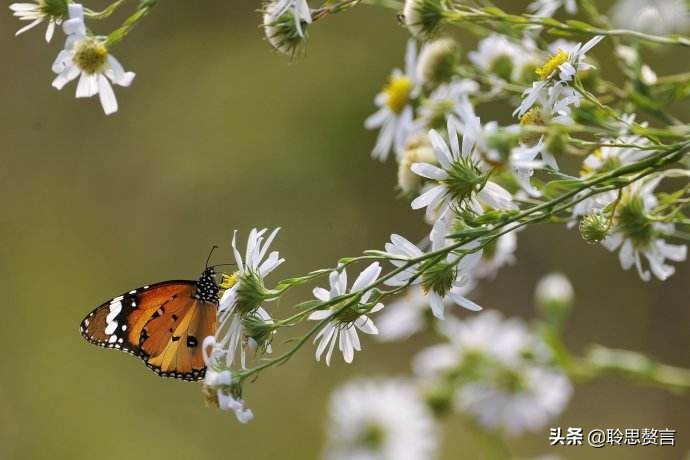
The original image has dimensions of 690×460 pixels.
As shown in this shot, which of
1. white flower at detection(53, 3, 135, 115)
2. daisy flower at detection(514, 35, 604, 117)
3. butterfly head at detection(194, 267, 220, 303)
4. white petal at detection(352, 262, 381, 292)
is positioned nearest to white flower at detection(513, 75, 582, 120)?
daisy flower at detection(514, 35, 604, 117)

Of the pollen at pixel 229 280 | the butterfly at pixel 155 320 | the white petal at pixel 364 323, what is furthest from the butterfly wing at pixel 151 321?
the white petal at pixel 364 323

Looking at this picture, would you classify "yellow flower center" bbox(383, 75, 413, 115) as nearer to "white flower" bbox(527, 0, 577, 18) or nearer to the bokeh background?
"white flower" bbox(527, 0, 577, 18)

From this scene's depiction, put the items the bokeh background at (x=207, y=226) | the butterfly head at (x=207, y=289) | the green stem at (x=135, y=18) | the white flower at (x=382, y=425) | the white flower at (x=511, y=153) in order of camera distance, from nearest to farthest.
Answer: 1. the white flower at (x=511, y=153)
2. the green stem at (x=135, y=18)
3. the butterfly head at (x=207, y=289)
4. the white flower at (x=382, y=425)
5. the bokeh background at (x=207, y=226)

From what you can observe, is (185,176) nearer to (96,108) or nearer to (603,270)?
(96,108)

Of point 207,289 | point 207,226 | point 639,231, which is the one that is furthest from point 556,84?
point 207,226

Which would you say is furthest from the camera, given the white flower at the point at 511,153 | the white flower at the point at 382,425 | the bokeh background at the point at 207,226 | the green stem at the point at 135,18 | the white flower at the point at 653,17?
the bokeh background at the point at 207,226

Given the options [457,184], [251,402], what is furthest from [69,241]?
[457,184]

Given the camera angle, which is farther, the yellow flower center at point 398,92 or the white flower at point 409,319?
the white flower at point 409,319

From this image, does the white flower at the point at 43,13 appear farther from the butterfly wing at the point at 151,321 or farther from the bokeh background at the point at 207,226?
the bokeh background at the point at 207,226

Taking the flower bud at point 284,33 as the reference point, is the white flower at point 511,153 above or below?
below
